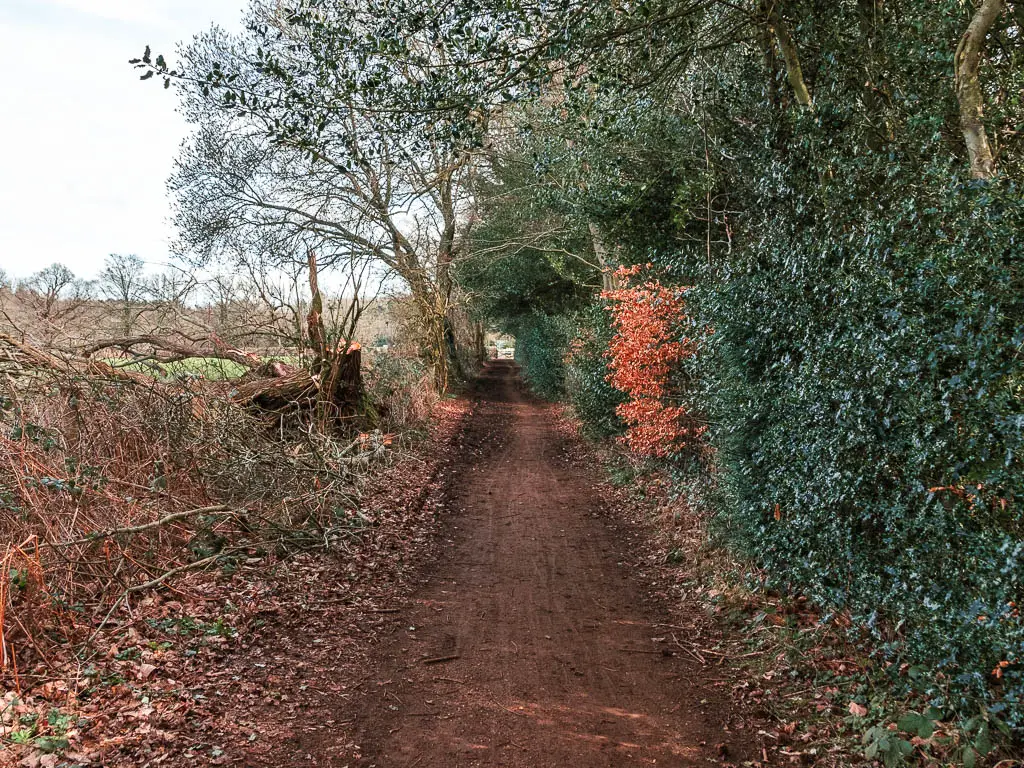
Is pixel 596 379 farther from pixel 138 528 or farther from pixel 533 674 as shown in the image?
pixel 138 528

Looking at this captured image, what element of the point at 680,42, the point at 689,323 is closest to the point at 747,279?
the point at 689,323

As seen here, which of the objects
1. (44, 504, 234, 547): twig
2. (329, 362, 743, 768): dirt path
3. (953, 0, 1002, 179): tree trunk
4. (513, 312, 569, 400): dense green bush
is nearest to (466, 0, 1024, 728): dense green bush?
(953, 0, 1002, 179): tree trunk

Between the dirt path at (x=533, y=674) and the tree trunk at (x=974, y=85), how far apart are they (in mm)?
4487

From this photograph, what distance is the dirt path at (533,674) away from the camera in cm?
427

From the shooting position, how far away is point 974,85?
5.16 meters

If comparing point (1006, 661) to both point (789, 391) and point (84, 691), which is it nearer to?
point (789, 391)

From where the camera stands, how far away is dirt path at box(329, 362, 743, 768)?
4.27 metres

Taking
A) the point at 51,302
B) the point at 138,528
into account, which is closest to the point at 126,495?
the point at 138,528

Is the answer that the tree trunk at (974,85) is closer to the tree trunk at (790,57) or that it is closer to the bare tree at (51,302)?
the tree trunk at (790,57)

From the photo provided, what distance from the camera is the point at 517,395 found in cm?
2981

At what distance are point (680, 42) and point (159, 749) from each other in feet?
28.1

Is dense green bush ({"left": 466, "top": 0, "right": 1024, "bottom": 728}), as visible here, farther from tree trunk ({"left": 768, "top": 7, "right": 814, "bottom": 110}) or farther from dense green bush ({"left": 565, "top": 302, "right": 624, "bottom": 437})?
dense green bush ({"left": 565, "top": 302, "right": 624, "bottom": 437})

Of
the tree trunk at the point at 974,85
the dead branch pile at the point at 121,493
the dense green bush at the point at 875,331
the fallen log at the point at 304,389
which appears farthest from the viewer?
the fallen log at the point at 304,389

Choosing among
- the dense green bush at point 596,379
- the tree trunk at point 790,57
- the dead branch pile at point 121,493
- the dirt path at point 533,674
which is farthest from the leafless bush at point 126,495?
the tree trunk at point 790,57
